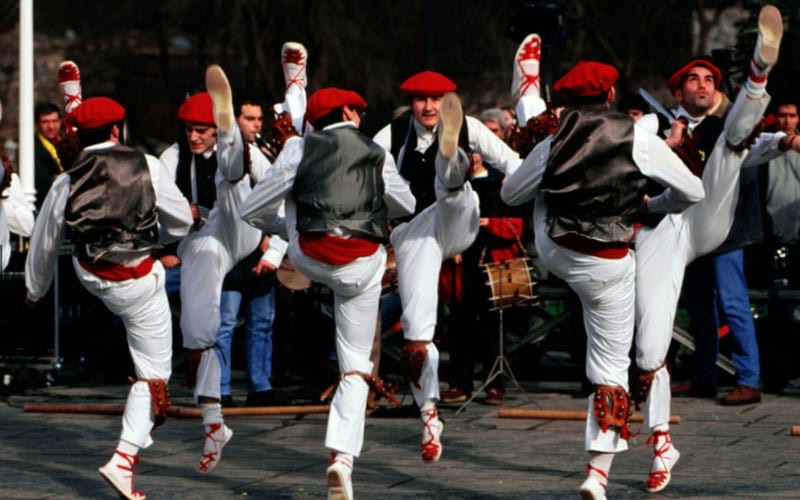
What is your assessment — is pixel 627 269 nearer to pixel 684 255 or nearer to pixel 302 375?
pixel 684 255

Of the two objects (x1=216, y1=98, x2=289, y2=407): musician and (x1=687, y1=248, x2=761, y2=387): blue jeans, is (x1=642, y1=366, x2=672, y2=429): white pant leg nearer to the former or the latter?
(x1=687, y1=248, x2=761, y2=387): blue jeans

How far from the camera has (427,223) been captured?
945 cm

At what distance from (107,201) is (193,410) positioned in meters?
3.12

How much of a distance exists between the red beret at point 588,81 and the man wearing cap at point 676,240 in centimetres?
69

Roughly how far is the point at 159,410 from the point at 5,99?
33.4 m

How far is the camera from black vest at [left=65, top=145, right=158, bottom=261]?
826cm

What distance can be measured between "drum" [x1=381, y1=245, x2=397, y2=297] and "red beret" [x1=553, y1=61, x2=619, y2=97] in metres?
3.08

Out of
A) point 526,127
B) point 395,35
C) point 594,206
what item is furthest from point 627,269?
point 395,35

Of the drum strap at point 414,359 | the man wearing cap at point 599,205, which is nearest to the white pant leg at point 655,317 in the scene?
the man wearing cap at point 599,205

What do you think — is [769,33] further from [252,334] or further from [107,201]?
[252,334]

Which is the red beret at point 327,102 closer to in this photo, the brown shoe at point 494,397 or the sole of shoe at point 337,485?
the sole of shoe at point 337,485

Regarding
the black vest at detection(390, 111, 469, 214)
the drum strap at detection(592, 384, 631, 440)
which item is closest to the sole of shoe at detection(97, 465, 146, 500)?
the drum strap at detection(592, 384, 631, 440)

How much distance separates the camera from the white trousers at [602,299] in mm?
7977

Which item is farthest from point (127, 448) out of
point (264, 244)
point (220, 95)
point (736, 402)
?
point (736, 402)
